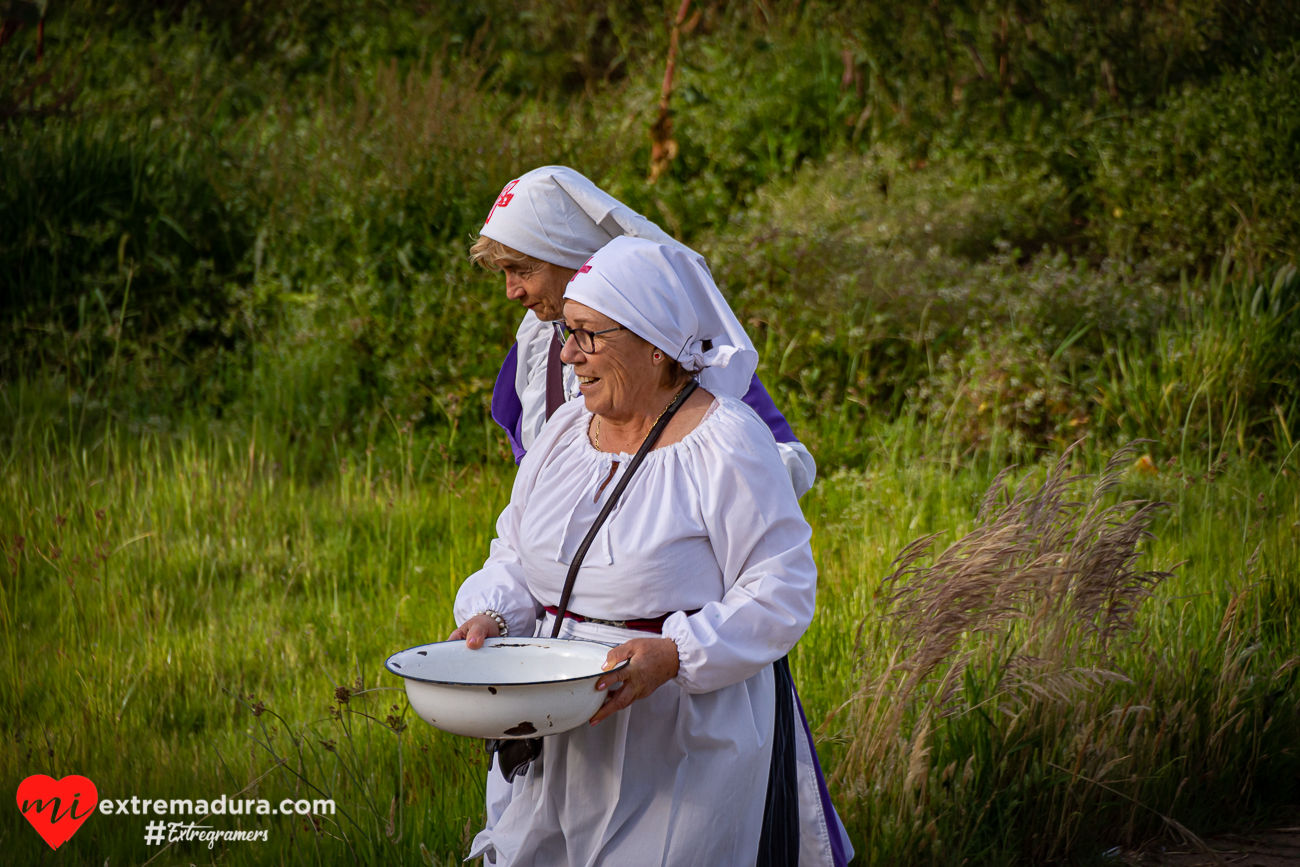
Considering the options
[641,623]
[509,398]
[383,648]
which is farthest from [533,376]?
[383,648]

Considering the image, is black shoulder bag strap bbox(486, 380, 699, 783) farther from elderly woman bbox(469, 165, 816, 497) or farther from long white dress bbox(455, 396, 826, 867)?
elderly woman bbox(469, 165, 816, 497)

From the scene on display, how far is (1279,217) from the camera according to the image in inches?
280

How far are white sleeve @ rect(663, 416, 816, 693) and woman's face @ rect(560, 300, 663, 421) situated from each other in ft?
0.79

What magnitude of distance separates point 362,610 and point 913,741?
2.39 meters

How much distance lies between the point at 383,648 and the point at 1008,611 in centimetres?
228

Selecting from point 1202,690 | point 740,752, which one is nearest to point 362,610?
point 740,752

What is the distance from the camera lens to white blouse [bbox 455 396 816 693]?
84.5 inches

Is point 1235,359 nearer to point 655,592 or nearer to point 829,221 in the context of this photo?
point 829,221

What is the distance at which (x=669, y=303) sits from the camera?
2.31 meters

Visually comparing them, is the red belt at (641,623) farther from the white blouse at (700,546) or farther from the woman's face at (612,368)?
the woman's face at (612,368)

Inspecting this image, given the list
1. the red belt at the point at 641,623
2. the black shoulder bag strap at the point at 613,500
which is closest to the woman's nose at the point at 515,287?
the black shoulder bag strap at the point at 613,500

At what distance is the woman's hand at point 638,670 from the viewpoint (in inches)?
81.4

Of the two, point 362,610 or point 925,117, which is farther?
point 925,117

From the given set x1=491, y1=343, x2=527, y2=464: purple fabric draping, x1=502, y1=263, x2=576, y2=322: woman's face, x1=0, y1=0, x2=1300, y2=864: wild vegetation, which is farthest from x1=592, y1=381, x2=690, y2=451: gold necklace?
x1=0, y1=0, x2=1300, y2=864: wild vegetation
